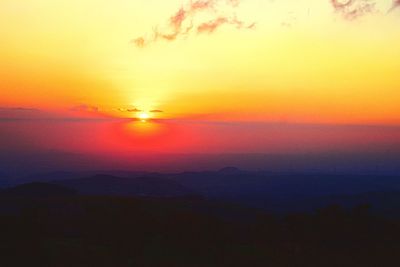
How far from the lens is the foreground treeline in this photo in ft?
126

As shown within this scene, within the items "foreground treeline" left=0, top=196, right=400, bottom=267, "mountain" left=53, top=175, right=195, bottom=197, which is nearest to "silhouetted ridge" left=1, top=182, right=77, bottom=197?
"foreground treeline" left=0, top=196, right=400, bottom=267

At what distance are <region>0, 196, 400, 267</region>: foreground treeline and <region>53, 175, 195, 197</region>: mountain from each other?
3735 inches

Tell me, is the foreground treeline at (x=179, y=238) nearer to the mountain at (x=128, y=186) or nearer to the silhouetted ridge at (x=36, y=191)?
the silhouetted ridge at (x=36, y=191)

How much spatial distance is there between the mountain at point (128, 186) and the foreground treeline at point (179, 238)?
94.9 m

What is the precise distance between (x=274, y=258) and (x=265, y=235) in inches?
382

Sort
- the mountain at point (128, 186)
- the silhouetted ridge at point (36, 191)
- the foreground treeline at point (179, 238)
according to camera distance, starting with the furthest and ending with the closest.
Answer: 1. the mountain at point (128, 186)
2. the silhouetted ridge at point (36, 191)
3. the foreground treeline at point (179, 238)

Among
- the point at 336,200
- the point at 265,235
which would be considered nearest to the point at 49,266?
the point at 265,235

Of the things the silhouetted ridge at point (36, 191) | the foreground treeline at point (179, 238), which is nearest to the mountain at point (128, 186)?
the silhouetted ridge at point (36, 191)

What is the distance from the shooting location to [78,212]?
6128cm

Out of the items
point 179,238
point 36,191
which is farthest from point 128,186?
point 179,238

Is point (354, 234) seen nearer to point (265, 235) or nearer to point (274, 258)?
point (265, 235)

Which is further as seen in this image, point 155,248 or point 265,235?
point 265,235

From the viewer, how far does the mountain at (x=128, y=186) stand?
160 metres

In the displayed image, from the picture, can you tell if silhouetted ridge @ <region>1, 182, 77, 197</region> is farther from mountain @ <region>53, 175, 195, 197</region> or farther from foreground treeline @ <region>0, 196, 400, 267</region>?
mountain @ <region>53, 175, 195, 197</region>
